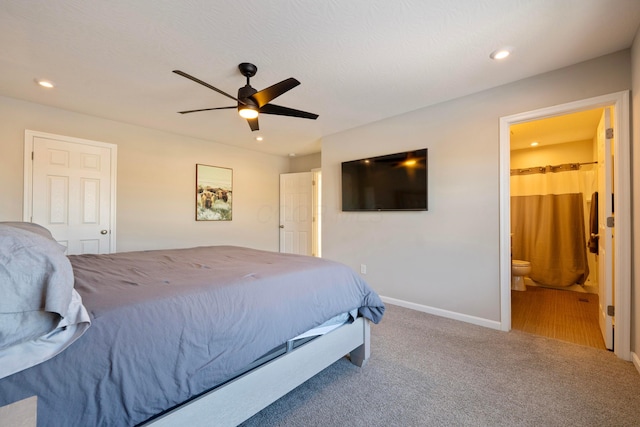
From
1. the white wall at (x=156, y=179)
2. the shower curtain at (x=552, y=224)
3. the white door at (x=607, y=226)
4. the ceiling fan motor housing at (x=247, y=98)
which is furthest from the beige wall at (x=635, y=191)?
the white wall at (x=156, y=179)

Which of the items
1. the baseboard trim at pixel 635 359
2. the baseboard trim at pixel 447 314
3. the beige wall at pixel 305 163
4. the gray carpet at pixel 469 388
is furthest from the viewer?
the beige wall at pixel 305 163

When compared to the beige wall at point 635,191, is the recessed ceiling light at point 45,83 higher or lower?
higher

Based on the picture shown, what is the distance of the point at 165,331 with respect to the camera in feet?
3.57

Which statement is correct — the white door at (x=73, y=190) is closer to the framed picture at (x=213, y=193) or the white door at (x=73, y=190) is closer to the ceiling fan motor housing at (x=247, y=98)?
the framed picture at (x=213, y=193)

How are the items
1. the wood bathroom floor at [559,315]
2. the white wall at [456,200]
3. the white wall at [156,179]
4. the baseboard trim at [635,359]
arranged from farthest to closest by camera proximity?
the white wall at [156,179]
the wood bathroom floor at [559,315]
the white wall at [456,200]
the baseboard trim at [635,359]

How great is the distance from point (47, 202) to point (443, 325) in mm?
4596

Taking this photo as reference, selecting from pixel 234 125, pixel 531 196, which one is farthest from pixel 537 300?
pixel 234 125

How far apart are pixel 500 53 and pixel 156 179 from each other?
14.0ft

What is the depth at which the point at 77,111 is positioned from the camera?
10.6 feet

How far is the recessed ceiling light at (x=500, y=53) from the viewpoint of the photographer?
2.07m

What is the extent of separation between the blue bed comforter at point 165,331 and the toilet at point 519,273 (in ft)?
11.0

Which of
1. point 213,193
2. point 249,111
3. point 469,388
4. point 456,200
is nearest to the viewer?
point 469,388

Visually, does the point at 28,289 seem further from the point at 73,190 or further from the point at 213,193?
the point at 213,193

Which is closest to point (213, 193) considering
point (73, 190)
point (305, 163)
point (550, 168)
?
point (73, 190)
